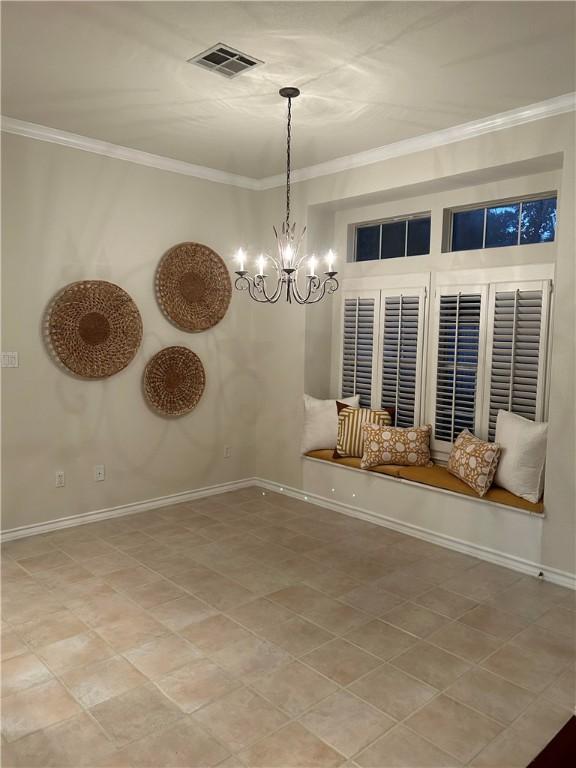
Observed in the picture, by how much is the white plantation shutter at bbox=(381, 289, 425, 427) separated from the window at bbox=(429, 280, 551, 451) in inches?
5.5

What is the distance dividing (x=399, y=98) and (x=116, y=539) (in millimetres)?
3275

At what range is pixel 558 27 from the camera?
2580 mm

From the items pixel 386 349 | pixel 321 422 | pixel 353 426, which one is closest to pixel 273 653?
pixel 353 426

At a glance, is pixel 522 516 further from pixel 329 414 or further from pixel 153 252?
pixel 153 252

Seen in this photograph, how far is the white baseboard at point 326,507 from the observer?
366cm

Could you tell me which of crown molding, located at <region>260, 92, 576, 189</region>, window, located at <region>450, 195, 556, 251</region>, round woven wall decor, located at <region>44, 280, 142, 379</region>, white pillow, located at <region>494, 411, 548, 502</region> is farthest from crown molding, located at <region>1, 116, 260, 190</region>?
white pillow, located at <region>494, 411, 548, 502</region>

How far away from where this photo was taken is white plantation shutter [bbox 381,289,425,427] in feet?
15.0

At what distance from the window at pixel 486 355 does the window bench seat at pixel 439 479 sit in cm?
31

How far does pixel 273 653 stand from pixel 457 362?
243cm

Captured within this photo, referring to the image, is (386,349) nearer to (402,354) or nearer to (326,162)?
(402,354)

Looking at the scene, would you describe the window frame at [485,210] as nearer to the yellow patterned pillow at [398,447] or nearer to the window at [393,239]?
the window at [393,239]

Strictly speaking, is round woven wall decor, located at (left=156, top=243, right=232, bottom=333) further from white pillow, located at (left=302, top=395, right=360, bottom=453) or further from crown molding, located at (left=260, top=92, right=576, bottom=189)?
white pillow, located at (left=302, top=395, right=360, bottom=453)

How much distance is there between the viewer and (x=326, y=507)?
4.90 meters

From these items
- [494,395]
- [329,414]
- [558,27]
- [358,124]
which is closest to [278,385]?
[329,414]
